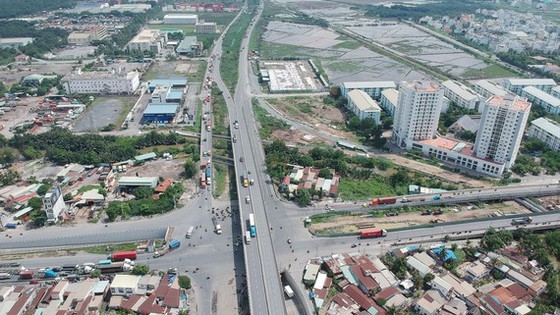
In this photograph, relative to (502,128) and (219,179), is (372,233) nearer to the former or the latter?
(219,179)

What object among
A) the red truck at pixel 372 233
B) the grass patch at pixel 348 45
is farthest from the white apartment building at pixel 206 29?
the red truck at pixel 372 233

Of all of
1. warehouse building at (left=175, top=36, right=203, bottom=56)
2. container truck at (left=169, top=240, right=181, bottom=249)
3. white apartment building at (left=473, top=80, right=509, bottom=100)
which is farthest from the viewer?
warehouse building at (left=175, top=36, right=203, bottom=56)

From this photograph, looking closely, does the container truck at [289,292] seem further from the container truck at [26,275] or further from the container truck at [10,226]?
the container truck at [10,226]

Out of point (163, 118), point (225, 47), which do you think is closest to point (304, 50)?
point (225, 47)

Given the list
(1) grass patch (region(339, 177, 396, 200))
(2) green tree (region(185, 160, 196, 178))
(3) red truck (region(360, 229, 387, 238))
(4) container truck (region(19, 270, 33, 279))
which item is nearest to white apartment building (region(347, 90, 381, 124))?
(1) grass patch (region(339, 177, 396, 200))

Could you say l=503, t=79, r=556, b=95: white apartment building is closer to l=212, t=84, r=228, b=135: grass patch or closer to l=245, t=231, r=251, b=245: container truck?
l=212, t=84, r=228, b=135: grass patch
